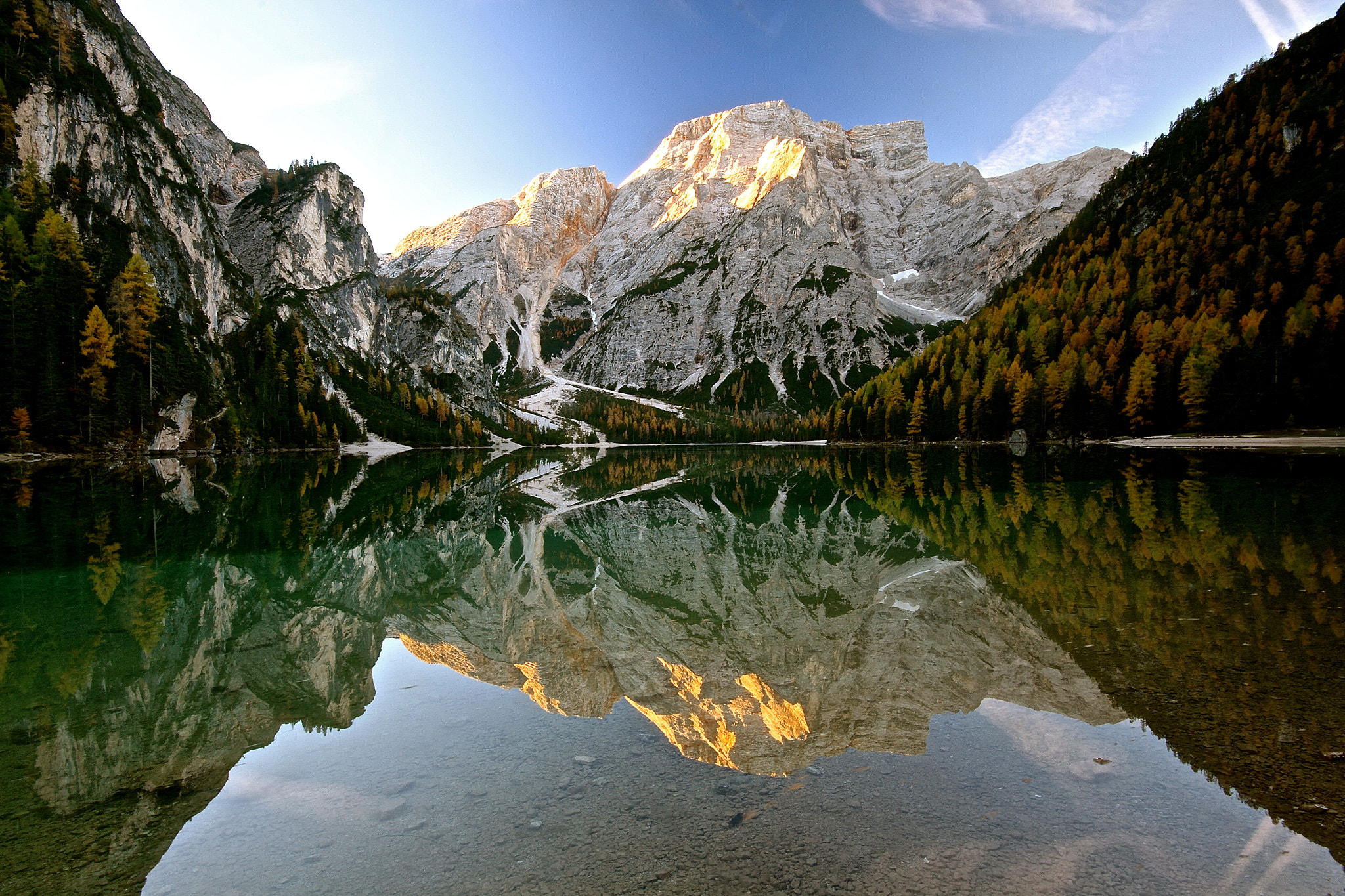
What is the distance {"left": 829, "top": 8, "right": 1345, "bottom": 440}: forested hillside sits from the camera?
70.3m

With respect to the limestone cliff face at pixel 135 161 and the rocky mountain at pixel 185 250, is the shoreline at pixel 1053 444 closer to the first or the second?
the rocky mountain at pixel 185 250

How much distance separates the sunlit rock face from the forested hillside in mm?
79997

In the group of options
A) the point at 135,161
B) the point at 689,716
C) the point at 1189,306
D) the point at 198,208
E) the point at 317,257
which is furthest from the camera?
the point at 317,257

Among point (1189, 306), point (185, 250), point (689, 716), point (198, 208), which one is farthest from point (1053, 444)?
point (198, 208)

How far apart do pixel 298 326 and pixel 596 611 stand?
517ft

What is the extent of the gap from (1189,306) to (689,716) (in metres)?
116

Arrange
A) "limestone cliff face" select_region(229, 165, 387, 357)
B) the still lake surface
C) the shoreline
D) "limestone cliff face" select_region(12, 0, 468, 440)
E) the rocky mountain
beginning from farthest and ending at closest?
1. "limestone cliff face" select_region(229, 165, 387, 357)
2. "limestone cliff face" select_region(12, 0, 468, 440)
3. the rocky mountain
4. the shoreline
5. the still lake surface

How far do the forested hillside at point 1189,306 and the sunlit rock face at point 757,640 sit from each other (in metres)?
80.0

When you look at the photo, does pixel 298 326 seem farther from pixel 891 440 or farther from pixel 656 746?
pixel 656 746

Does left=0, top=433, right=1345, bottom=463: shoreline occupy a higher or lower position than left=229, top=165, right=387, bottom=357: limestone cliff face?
lower

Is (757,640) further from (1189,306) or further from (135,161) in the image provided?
(135,161)

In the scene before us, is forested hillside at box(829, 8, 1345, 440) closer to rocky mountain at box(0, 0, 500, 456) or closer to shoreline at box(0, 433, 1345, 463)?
shoreline at box(0, 433, 1345, 463)

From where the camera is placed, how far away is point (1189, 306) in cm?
8869

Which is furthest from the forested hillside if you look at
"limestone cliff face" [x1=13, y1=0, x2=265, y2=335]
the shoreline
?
"limestone cliff face" [x1=13, y1=0, x2=265, y2=335]
